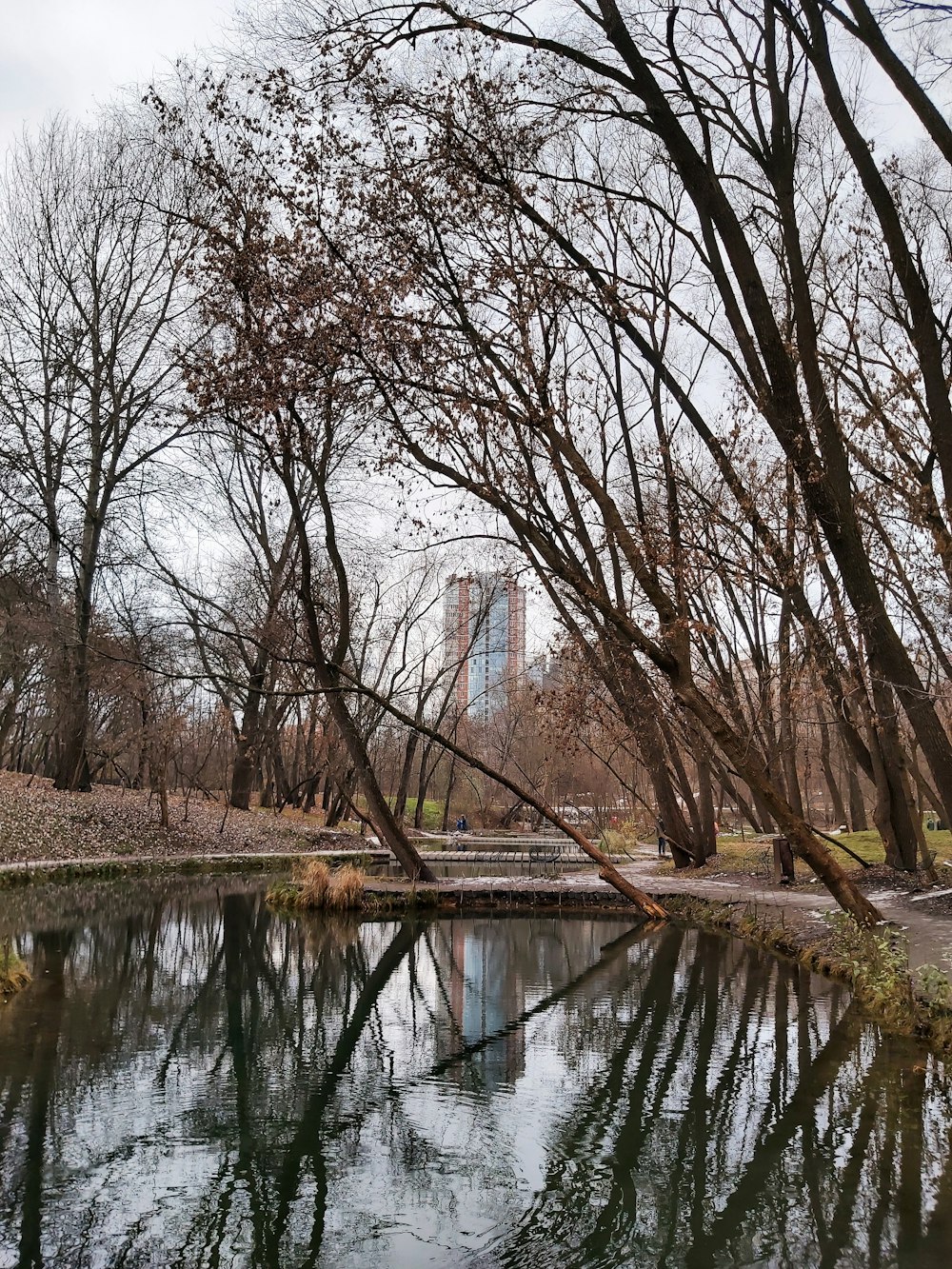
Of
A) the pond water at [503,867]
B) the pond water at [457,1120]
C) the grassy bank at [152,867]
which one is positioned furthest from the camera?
the pond water at [503,867]

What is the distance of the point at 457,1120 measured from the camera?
6.45 metres

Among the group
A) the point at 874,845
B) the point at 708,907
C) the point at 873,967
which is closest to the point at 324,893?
the point at 708,907

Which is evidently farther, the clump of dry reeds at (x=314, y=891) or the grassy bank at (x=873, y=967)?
the clump of dry reeds at (x=314, y=891)

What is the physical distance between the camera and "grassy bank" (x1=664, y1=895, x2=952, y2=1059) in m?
7.94

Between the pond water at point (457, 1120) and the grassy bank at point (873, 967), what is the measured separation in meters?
0.24

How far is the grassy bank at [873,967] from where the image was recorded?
26.1 ft

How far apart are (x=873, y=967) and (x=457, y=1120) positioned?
4684 mm

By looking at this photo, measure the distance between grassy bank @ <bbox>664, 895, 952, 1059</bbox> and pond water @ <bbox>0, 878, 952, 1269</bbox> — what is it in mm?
242

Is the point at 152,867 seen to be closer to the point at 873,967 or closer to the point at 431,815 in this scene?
the point at 873,967

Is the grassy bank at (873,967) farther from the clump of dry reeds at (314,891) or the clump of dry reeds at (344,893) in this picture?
the clump of dry reeds at (314,891)

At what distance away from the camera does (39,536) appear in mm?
24516

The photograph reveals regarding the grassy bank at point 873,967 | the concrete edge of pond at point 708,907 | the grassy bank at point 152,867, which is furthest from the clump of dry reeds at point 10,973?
the grassy bank at point 873,967

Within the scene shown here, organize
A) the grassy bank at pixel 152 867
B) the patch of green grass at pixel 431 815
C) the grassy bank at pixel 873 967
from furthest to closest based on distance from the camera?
the patch of green grass at pixel 431 815
the grassy bank at pixel 152 867
the grassy bank at pixel 873 967

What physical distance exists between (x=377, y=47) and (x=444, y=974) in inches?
383
